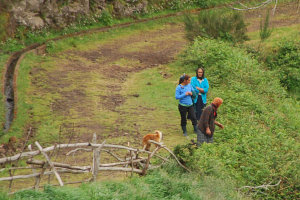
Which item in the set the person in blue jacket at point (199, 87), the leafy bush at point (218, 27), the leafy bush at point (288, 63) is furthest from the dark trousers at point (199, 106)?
the leafy bush at point (218, 27)

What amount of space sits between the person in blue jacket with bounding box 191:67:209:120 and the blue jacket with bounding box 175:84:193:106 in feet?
1.37

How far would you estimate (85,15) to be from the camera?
1986 centimetres

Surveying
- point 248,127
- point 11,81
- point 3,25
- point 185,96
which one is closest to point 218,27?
point 3,25

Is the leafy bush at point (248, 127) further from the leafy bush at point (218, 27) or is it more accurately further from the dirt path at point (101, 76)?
the dirt path at point (101, 76)

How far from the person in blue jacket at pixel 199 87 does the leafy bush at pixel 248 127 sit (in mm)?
580

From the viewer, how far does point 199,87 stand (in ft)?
37.4

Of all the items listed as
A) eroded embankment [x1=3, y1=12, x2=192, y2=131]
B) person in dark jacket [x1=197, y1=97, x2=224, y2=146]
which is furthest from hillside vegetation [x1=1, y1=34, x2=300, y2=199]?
eroded embankment [x1=3, y1=12, x2=192, y2=131]

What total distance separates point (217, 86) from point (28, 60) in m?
6.21

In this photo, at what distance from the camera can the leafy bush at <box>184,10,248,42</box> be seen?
18.2 m

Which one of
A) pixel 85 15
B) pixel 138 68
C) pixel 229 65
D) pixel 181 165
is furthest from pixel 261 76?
pixel 85 15

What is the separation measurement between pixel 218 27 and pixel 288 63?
284cm

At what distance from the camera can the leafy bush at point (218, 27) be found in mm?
18234

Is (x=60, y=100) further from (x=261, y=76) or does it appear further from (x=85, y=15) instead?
(x=85, y=15)

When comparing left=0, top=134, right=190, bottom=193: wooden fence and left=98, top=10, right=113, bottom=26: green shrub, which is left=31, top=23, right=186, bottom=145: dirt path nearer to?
left=98, top=10, right=113, bottom=26: green shrub
